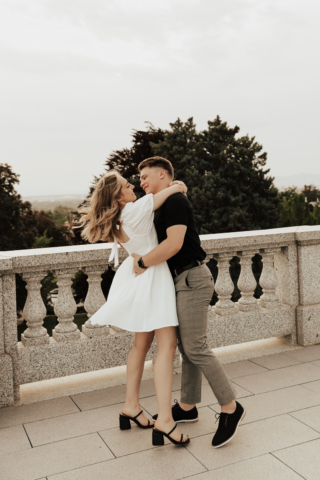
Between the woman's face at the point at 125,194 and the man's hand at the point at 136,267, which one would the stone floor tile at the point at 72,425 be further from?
the woman's face at the point at 125,194

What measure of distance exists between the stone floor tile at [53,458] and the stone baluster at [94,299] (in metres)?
1.06

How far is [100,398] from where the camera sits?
365 centimetres

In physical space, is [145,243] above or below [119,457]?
above

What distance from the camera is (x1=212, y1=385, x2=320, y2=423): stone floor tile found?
3244mm

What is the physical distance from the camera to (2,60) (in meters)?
73.2

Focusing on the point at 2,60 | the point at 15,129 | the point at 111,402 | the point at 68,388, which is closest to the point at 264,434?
the point at 111,402

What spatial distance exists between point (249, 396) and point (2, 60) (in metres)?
80.2

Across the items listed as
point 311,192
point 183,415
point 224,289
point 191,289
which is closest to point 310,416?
point 183,415

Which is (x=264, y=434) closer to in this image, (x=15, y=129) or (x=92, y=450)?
(x=92, y=450)

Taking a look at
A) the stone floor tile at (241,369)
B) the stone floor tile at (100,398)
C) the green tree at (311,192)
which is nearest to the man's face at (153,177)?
the stone floor tile at (100,398)

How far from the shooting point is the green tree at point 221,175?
93.4 feet

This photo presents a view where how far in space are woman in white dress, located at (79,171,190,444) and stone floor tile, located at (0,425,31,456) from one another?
2.87ft

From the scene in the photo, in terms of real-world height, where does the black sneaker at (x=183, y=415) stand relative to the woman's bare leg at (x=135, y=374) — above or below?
below

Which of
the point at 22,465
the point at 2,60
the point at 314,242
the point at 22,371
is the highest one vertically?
the point at 2,60
